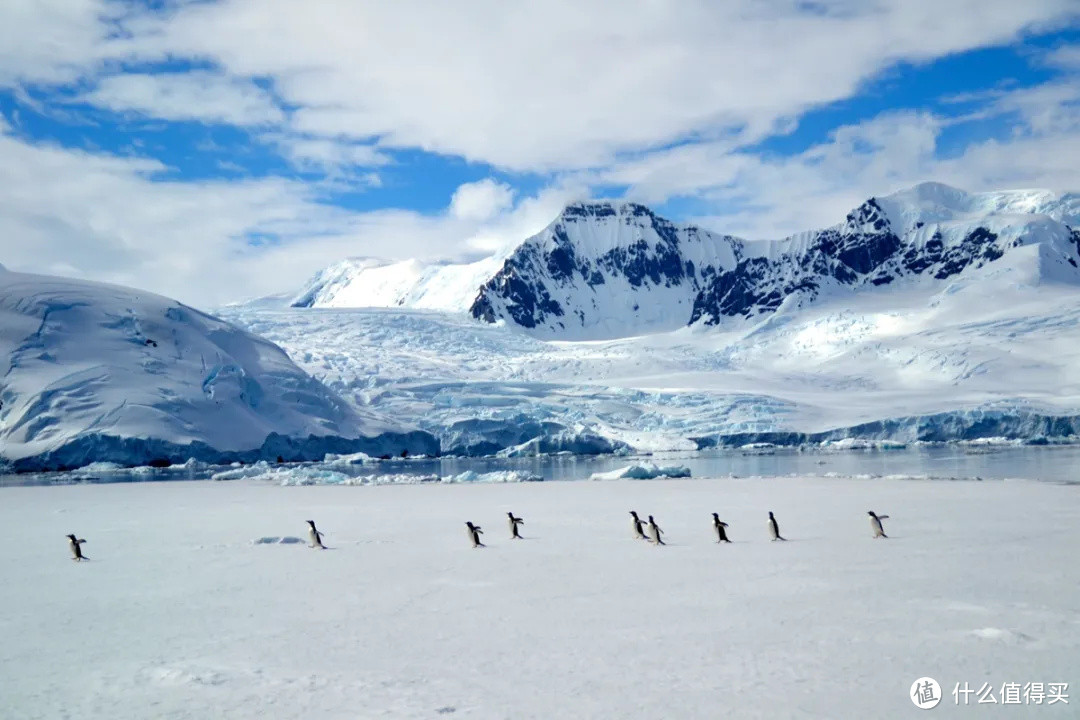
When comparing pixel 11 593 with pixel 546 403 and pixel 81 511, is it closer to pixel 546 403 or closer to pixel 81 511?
pixel 81 511

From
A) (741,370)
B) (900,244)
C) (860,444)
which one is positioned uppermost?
(900,244)

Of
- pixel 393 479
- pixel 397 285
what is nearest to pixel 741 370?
pixel 393 479

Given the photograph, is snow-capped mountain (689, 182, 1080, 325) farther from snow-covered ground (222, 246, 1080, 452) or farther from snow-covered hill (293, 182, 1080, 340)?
snow-covered ground (222, 246, 1080, 452)

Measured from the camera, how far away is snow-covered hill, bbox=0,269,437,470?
48219mm

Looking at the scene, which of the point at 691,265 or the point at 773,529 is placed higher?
the point at 691,265

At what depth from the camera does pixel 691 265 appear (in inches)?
7023

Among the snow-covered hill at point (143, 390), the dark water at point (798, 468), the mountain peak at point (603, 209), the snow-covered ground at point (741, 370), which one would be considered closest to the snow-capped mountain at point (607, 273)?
the mountain peak at point (603, 209)

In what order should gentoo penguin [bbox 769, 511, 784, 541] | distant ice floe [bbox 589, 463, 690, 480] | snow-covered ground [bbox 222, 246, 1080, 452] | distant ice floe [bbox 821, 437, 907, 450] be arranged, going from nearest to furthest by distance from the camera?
gentoo penguin [bbox 769, 511, 784, 541], distant ice floe [bbox 589, 463, 690, 480], distant ice floe [bbox 821, 437, 907, 450], snow-covered ground [bbox 222, 246, 1080, 452]

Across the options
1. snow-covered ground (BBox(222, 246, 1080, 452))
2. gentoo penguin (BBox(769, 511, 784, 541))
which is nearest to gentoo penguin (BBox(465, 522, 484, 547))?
gentoo penguin (BBox(769, 511, 784, 541))

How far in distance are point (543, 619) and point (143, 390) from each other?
153 ft

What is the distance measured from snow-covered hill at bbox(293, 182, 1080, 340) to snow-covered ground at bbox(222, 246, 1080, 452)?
14.2 meters

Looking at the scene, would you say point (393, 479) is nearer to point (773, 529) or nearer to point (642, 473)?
point (642, 473)

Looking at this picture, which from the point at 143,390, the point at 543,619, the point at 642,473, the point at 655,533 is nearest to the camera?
the point at 543,619

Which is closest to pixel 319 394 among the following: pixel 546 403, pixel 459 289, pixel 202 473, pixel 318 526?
pixel 202 473
